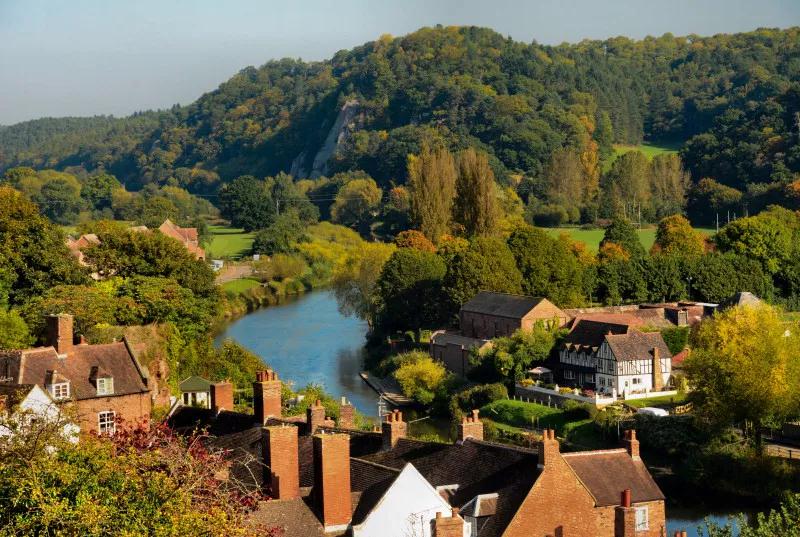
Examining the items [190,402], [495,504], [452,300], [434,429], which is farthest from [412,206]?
[495,504]

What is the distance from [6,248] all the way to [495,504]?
114ft

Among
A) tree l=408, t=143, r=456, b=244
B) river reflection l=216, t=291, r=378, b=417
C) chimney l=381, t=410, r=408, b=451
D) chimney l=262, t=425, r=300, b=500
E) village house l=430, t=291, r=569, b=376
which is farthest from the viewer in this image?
tree l=408, t=143, r=456, b=244

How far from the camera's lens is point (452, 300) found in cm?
6575

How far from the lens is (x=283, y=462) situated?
18.4m

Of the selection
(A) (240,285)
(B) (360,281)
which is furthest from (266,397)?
(A) (240,285)

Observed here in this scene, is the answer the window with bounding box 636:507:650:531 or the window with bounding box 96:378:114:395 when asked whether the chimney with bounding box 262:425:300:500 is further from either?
the window with bounding box 96:378:114:395

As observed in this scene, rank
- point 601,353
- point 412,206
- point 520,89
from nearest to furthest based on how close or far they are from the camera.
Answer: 1. point 601,353
2. point 412,206
3. point 520,89

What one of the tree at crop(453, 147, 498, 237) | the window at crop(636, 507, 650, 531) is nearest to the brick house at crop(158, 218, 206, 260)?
the tree at crop(453, 147, 498, 237)

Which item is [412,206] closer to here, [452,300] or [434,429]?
[452,300]

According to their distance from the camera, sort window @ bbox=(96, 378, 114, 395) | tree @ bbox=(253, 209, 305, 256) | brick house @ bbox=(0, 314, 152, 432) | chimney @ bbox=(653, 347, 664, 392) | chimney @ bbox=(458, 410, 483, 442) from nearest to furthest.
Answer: chimney @ bbox=(458, 410, 483, 442) → brick house @ bbox=(0, 314, 152, 432) → window @ bbox=(96, 378, 114, 395) → chimney @ bbox=(653, 347, 664, 392) → tree @ bbox=(253, 209, 305, 256)

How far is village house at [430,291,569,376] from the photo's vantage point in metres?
58.2

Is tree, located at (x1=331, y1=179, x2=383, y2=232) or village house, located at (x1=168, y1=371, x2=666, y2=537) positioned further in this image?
tree, located at (x1=331, y1=179, x2=383, y2=232)

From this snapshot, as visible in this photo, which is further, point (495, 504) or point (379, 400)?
point (379, 400)

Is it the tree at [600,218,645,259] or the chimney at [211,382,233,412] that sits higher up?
the chimney at [211,382,233,412]
